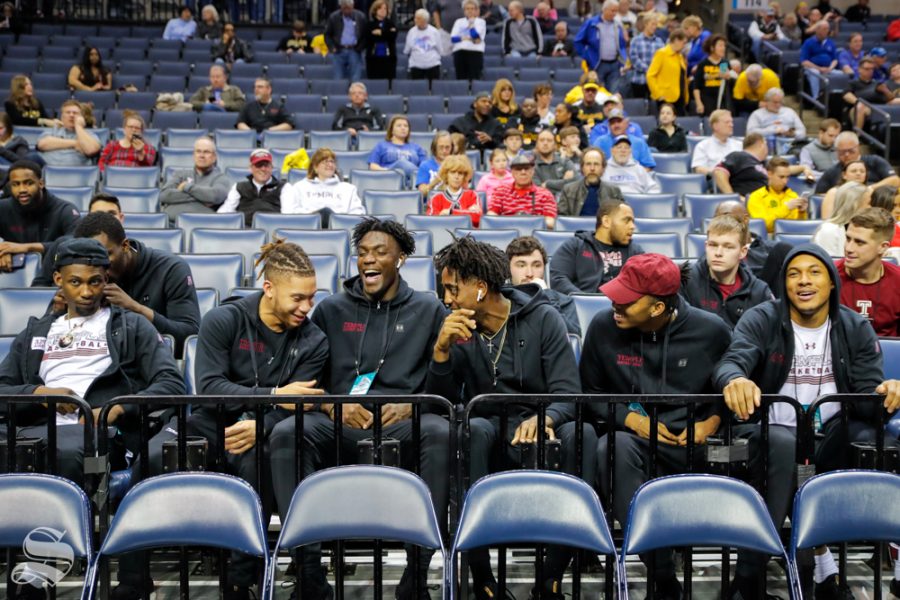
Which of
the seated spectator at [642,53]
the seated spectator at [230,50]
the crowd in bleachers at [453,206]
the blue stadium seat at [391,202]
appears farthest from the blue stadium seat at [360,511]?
the seated spectator at [230,50]

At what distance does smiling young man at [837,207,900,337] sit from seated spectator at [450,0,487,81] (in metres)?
7.73

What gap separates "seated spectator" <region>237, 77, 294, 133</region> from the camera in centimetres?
1045

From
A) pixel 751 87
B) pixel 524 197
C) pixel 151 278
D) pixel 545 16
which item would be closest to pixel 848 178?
pixel 524 197

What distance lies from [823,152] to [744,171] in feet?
4.16

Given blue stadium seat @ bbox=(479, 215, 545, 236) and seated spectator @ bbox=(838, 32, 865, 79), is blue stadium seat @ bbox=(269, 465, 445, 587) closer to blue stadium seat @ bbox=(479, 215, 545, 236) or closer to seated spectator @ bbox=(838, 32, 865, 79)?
blue stadium seat @ bbox=(479, 215, 545, 236)

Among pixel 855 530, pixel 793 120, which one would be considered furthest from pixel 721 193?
pixel 855 530

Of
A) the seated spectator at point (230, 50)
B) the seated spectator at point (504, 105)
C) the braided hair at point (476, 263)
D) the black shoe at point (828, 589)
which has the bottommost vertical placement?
the black shoe at point (828, 589)

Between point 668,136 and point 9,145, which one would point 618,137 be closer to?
point 668,136

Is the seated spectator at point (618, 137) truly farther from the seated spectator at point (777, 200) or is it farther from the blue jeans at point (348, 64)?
the blue jeans at point (348, 64)

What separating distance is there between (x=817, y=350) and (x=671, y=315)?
62 centimetres

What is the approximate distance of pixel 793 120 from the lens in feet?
34.8

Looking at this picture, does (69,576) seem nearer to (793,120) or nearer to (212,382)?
(212,382)

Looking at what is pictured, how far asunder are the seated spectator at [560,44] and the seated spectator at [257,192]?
20.1 ft

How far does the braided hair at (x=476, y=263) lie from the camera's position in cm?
415
